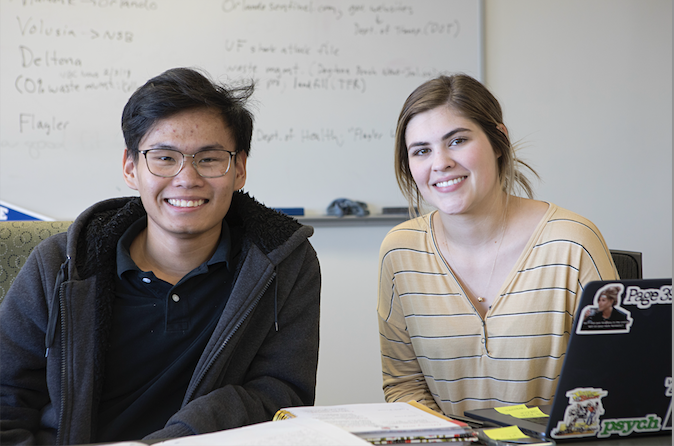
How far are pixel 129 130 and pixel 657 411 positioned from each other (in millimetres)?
1109

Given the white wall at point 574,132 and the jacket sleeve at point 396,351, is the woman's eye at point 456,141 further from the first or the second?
the white wall at point 574,132

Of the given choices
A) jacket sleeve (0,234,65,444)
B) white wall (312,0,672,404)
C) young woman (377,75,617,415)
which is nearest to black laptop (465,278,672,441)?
young woman (377,75,617,415)

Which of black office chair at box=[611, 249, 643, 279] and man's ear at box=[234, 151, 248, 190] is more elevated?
man's ear at box=[234, 151, 248, 190]

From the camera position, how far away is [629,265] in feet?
4.58

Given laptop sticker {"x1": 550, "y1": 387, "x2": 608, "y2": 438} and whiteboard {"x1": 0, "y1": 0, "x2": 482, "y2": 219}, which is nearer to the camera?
laptop sticker {"x1": 550, "y1": 387, "x2": 608, "y2": 438}

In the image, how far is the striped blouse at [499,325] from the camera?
3.99 feet

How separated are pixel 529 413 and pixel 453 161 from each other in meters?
0.62

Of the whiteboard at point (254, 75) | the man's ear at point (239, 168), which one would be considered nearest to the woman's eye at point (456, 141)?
the man's ear at point (239, 168)

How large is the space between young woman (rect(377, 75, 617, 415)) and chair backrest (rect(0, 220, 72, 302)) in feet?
2.73

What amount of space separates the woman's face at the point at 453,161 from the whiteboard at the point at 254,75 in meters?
1.15

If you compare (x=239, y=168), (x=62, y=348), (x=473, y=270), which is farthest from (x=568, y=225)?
(x=62, y=348)

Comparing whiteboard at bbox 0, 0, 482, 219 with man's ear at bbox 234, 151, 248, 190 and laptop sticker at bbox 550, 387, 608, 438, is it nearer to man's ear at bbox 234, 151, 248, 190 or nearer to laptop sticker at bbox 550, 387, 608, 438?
man's ear at bbox 234, 151, 248, 190

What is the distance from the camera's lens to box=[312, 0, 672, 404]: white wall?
2.49m

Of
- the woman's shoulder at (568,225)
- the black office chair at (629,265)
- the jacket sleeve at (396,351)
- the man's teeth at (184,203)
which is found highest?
the man's teeth at (184,203)
